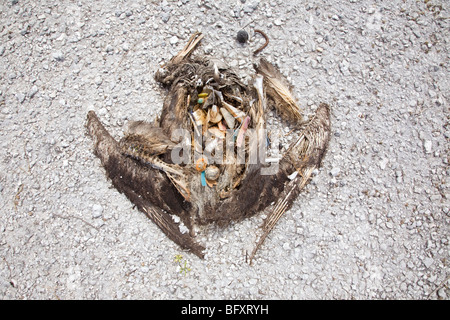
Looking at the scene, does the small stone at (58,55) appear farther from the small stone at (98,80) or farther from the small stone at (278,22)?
the small stone at (278,22)

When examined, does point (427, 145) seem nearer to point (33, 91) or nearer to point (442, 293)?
point (442, 293)

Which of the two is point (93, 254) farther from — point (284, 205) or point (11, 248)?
point (284, 205)

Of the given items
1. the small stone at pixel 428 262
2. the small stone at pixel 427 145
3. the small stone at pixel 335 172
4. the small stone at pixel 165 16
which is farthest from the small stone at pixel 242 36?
the small stone at pixel 428 262

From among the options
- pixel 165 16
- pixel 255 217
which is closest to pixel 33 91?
pixel 165 16

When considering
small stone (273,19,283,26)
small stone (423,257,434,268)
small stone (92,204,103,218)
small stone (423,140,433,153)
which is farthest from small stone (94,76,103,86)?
small stone (423,257,434,268)

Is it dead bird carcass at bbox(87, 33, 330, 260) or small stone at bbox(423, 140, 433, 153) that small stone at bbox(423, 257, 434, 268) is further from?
dead bird carcass at bbox(87, 33, 330, 260)
